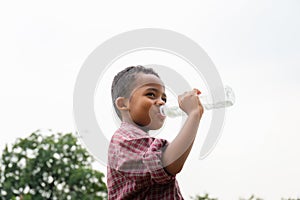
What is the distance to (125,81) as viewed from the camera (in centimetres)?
245

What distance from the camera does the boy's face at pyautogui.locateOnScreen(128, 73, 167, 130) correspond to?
7.52 ft

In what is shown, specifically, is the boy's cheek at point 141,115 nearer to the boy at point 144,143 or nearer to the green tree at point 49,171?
the boy at point 144,143

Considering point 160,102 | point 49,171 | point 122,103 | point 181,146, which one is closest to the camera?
point 181,146

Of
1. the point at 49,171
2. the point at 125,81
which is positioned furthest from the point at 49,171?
the point at 125,81

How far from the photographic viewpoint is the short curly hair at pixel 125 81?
2410 millimetres

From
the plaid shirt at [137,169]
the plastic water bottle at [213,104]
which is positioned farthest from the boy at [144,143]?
the plastic water bottle at [213,104]

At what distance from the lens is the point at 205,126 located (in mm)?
2396

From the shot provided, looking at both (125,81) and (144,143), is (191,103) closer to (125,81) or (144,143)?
(144,143)

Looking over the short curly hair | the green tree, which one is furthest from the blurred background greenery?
the short curly hair

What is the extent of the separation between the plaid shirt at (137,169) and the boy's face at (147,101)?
0.06 metres

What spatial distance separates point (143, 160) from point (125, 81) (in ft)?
1.72

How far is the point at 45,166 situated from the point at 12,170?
4.35 feet

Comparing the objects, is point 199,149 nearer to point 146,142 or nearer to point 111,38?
point 146,142

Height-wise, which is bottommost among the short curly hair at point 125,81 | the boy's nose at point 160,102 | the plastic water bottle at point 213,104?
the boy's nose at point 160,102
